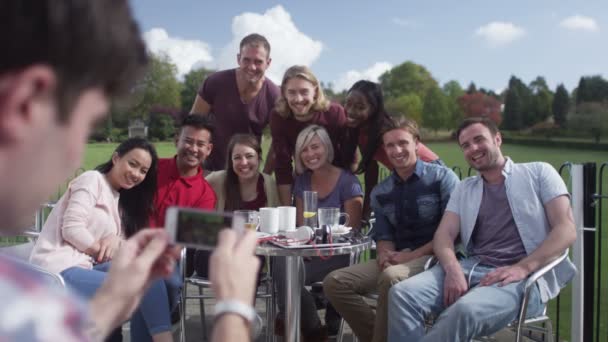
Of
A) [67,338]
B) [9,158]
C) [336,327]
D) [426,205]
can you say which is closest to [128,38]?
[9,158]

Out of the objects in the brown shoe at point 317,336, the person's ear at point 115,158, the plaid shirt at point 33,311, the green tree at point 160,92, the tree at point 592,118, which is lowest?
the brown shoe at point 317,336

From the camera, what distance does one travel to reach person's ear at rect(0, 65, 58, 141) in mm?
567

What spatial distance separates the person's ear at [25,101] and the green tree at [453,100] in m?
49.6

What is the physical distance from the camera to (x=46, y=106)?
0.60 m

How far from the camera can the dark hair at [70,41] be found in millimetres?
587

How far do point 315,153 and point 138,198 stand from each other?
4.50ft

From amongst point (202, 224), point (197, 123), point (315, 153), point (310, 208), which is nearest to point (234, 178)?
point (197, 123)

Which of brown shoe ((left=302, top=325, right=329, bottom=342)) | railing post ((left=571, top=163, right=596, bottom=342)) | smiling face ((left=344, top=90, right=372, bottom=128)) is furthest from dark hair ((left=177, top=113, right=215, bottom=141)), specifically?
railing post ((left=571, top=163, right=596, bottom=342))

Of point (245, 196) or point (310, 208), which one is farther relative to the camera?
point (245, 196)

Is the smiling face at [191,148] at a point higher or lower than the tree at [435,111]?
lower

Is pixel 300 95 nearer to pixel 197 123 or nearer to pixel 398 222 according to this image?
pixel 197 123

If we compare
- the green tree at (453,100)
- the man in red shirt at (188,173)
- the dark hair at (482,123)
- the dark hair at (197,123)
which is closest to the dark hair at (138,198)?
the man in red shirt at (188,173)

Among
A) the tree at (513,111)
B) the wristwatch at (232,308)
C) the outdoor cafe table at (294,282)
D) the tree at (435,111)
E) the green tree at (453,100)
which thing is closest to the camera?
the wristwatch at (232,308)

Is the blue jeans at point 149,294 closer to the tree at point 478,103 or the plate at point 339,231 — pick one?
the plate at point 339,231
